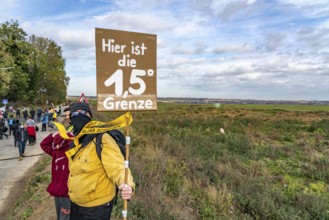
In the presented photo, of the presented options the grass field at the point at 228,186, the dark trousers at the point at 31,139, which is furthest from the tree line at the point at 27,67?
the grass field at the point at 228,186

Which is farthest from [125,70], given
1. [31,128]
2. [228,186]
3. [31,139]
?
[31,139]

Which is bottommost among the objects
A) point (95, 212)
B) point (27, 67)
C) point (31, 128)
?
point (31, 128)

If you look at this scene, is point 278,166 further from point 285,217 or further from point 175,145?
point 285,217

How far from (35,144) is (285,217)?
12410mm

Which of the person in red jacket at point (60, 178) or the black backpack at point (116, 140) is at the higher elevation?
the black backpack at point (116, 140)

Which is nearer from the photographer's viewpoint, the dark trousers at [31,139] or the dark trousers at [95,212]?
the dark trousers at [95,212]

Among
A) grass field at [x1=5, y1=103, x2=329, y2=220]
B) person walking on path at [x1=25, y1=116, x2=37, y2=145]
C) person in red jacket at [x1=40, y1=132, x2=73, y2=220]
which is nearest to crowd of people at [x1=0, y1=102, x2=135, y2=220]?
person in red jacket at [x1=40, y1=132, x2=73, y2=220]

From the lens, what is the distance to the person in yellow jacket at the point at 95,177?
101 inches

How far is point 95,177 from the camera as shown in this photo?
263 cm

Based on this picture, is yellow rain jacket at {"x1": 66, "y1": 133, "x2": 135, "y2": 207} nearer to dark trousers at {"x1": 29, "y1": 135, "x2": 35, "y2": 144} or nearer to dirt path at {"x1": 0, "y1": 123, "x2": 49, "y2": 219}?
dirt path at {"x1": 0, "y1": 123, "x2": 49, "y2": 219}

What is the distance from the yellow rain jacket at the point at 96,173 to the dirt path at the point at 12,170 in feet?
13.4

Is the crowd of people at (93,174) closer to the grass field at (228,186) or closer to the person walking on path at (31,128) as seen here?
the grass field at (228,186)

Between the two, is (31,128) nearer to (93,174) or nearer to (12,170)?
(12,170)

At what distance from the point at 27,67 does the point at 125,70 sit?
5224 cm
